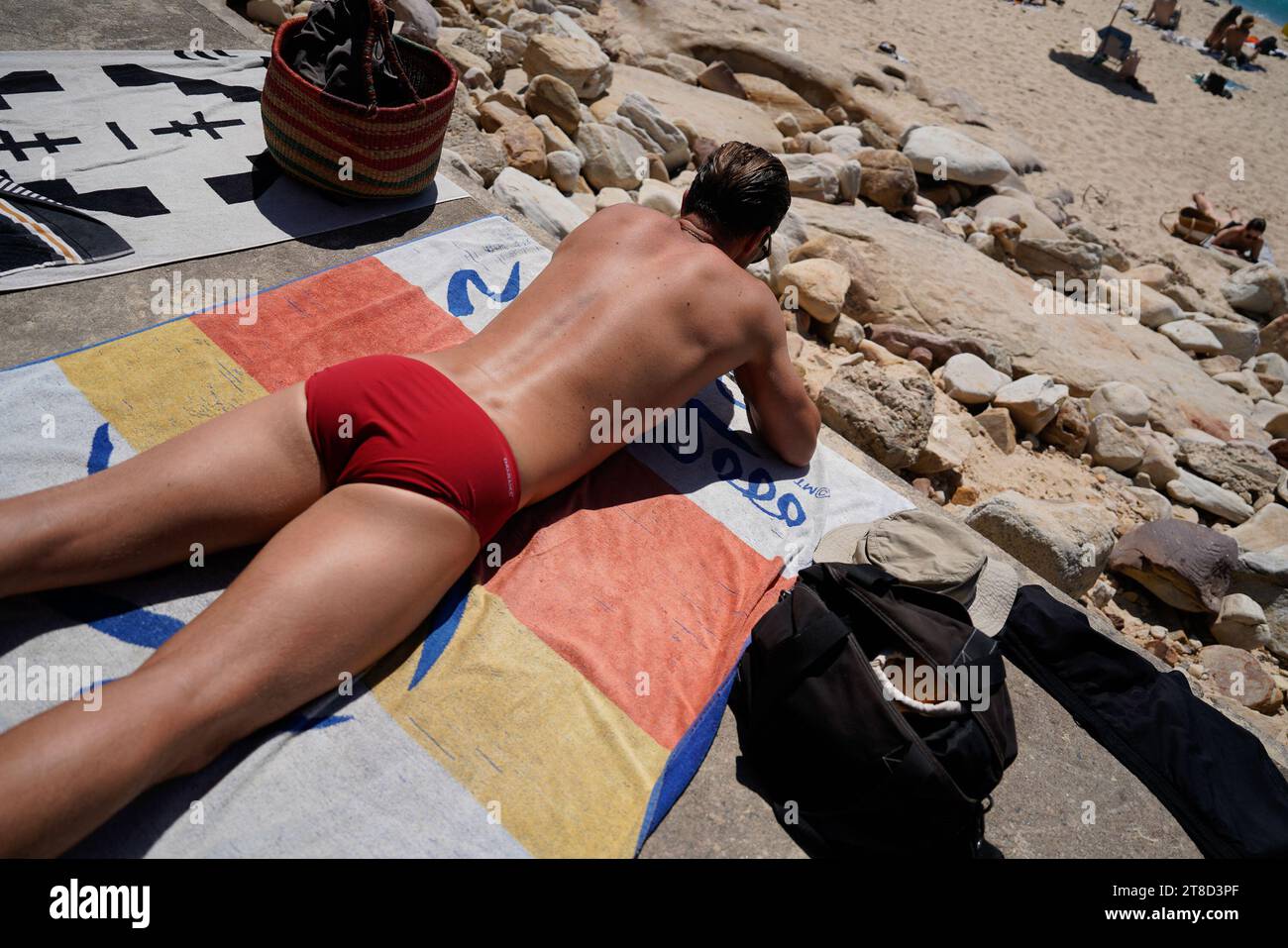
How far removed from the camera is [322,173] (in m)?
3.24

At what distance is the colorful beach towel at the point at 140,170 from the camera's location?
2820 millimetres

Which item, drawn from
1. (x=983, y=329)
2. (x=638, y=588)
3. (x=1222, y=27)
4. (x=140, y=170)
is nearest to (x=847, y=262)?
(x=983, y=329)

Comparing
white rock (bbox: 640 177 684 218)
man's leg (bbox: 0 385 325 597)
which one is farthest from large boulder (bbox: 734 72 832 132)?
man's leg (bbox: 0 385 325 597)

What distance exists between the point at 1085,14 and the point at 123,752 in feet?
62.7

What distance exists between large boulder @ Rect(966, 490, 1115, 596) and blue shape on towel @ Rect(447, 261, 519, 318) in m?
2.01

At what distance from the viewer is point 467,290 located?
3.16 m

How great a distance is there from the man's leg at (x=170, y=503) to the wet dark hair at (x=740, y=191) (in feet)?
4.26

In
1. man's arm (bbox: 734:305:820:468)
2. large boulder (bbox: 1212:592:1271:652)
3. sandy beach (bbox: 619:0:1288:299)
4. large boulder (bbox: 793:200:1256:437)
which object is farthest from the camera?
sandy beach (bbox: 619:0:1288:299)

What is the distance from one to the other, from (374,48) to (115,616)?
2.37 metres

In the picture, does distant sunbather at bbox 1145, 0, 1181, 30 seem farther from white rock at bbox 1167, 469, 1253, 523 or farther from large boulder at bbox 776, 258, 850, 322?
large boulder at bbox 776, 258, 850, 322

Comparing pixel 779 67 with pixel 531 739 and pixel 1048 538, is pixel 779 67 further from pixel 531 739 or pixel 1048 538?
pixel 531 739

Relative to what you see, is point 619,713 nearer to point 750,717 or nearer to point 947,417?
point 750,717

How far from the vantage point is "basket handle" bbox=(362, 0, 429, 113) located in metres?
3.08
